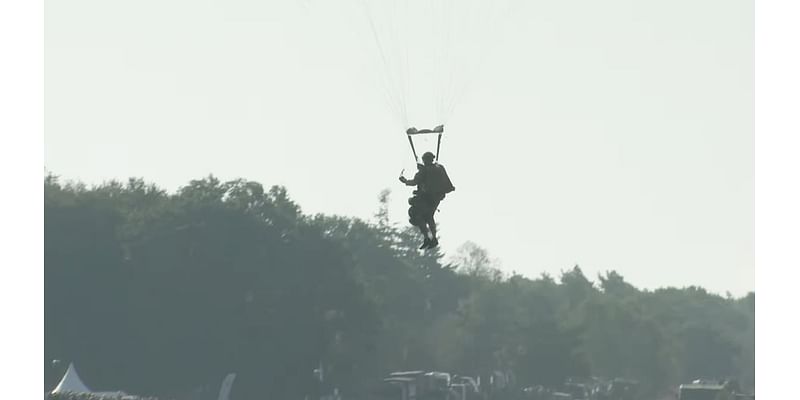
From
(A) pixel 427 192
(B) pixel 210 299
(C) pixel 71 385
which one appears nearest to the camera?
(A) pixel 427 192

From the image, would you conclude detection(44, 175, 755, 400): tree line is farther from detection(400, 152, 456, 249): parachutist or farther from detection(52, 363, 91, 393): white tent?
detection(400, 152, 456, 249): parachutist

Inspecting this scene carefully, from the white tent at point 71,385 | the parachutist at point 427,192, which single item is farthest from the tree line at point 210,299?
the parachutist at point 427,192

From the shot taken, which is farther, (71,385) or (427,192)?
(71,385)

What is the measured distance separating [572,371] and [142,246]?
1414 inches

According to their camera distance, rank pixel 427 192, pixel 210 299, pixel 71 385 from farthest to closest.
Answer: pixel 210 299
pixel 71 385
pixel 427 192

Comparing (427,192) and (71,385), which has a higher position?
(427,192)

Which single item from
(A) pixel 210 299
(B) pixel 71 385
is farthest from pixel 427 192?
(A) pixel 210 299

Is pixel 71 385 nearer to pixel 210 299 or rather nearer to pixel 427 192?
pixel 210 299

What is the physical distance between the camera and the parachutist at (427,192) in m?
38.8

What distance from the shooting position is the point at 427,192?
38875 mm

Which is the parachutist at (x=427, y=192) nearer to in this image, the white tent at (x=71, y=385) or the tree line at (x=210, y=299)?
the white tent at (x=71, y=385)

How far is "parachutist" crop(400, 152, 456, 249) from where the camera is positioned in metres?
38.8

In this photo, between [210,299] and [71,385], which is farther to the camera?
[210,299]

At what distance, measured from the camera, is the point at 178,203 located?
113312 millimetres
